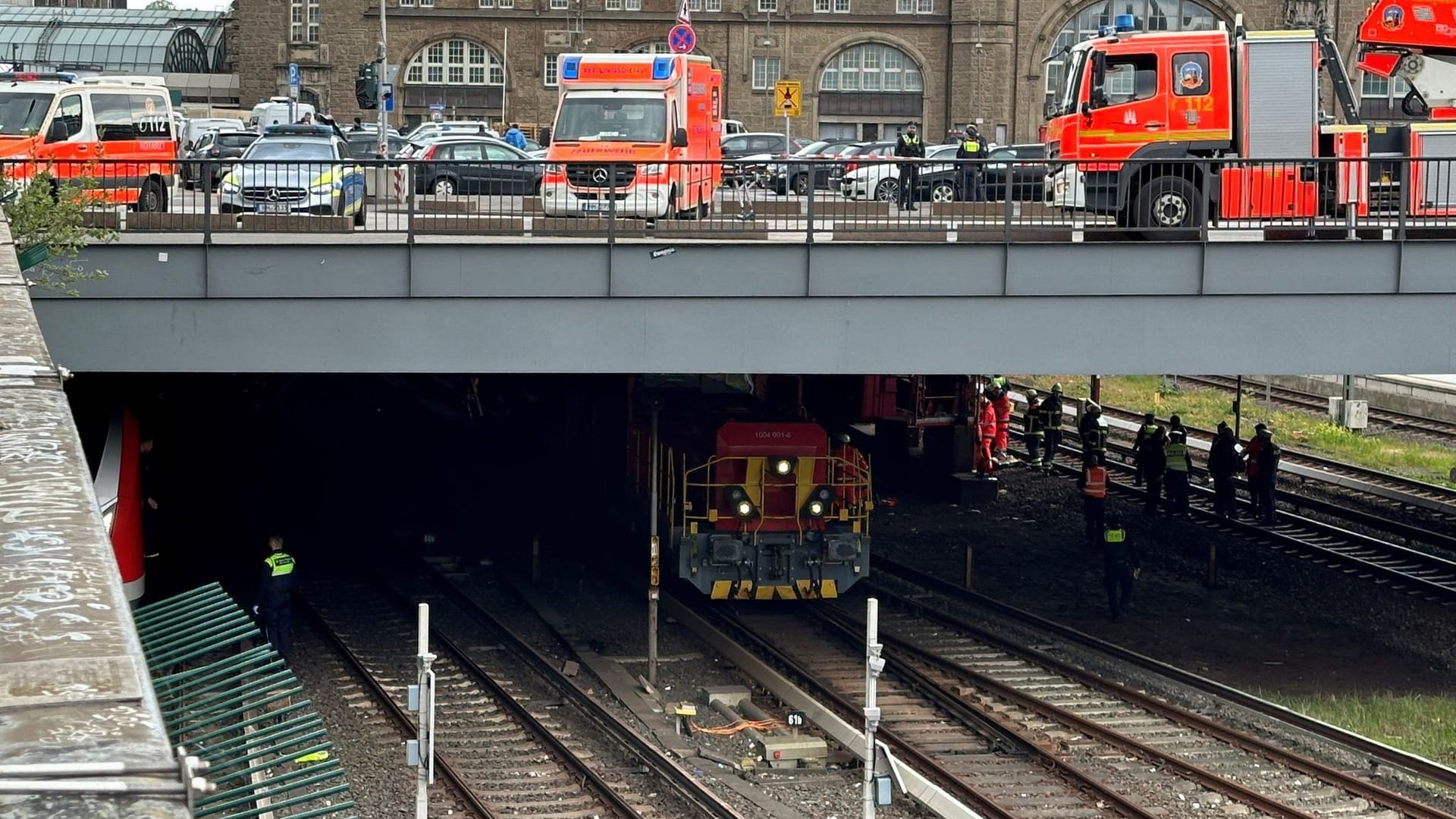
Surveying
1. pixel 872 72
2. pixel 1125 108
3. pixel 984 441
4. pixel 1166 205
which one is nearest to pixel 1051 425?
pixel 984 441

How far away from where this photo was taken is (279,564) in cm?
1850

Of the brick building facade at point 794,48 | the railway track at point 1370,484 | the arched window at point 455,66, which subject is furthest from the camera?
the arched window at point 455,66

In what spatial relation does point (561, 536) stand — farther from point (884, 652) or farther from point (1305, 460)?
point (1305, 460)

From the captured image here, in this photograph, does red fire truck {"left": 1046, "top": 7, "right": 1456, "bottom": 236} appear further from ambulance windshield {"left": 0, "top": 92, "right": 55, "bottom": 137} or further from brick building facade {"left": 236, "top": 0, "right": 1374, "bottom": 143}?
brick building facade {"left": 236, "top": 0, "right": 1374, "bottom": 143}

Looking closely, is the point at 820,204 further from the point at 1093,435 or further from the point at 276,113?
the point at 276,113

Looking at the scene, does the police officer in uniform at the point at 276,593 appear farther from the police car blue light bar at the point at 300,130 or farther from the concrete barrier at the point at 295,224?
the police car blue light bar at the point at 300,130

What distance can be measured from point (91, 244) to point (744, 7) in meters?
60.9

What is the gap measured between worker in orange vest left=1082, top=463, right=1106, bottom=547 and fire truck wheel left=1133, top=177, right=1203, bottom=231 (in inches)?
216

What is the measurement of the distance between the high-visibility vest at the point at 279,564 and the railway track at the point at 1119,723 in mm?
6486

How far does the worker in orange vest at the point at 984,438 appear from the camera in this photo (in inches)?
1235

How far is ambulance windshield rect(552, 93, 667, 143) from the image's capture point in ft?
80.9

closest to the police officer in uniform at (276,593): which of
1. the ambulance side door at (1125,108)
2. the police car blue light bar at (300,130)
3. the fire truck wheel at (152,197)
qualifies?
the fire truck wheel at (152,197)

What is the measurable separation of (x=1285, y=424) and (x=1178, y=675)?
19720 mm

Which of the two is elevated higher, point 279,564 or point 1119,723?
point 279,564
